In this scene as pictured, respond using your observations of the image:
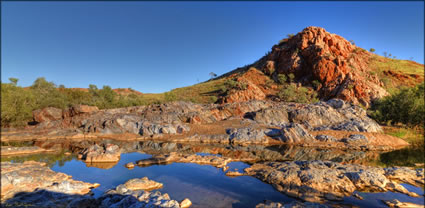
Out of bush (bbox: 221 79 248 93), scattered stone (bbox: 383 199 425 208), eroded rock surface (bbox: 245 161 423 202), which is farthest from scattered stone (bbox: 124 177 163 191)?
bush (bbox: 221 79 248 93)

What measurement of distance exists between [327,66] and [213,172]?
2281 inches

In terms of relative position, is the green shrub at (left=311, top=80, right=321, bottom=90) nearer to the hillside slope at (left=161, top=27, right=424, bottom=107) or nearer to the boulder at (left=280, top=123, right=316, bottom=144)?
the hillside slope at (left=161, top=27, right=424, bottom=107)

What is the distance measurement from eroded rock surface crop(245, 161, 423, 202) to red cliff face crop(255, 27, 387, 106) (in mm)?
42901

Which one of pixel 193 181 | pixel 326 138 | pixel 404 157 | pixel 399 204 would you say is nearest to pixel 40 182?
pixel 193 181

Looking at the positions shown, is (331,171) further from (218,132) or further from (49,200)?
(218,132)

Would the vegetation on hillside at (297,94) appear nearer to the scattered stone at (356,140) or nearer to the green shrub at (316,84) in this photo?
the green shrub at (316,84)

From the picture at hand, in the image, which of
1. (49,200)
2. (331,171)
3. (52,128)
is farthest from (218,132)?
(52,128)

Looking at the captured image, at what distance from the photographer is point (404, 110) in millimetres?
34438

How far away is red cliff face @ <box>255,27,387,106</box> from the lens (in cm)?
5223

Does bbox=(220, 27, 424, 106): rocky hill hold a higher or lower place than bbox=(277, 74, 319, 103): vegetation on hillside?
higher

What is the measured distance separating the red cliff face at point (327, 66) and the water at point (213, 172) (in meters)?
32.6

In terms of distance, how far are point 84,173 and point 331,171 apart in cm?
1857

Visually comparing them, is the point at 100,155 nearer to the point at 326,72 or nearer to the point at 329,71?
the point at 326,72

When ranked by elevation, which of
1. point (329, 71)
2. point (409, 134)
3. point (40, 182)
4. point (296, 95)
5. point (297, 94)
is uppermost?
point (329, 71)
